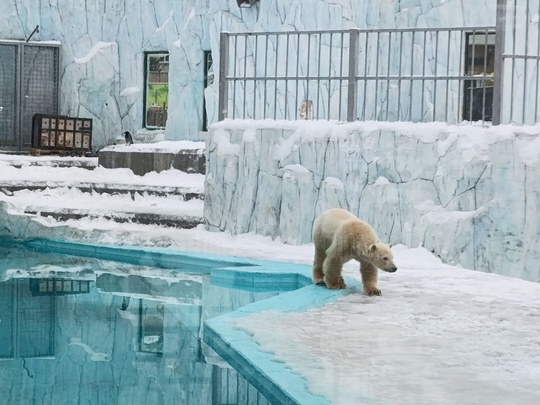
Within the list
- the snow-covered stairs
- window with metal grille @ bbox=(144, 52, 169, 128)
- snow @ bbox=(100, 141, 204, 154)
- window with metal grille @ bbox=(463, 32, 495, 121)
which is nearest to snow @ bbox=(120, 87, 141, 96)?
window with metal grille @ bbox=(144, 52, 169, 128)

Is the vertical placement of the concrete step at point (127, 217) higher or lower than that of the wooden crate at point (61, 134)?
lower

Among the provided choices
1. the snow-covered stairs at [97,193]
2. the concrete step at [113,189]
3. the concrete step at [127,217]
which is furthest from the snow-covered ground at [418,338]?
the concrete step at [113,189]

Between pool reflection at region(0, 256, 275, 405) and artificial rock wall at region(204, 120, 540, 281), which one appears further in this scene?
artificial rock wall at region(204, 120, 540, 281)

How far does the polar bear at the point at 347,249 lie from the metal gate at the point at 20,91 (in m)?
12.6

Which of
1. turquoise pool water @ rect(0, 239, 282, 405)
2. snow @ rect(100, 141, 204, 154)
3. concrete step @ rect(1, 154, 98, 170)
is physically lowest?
turquoise pool water @ rect(0, 239, 282, 405)

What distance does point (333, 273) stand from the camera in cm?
785

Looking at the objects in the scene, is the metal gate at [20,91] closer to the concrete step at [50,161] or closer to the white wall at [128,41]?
the white wall at [128,41]

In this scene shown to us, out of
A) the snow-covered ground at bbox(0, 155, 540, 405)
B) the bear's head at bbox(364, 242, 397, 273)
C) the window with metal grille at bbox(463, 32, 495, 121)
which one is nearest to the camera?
the snow-covered ground at bbox(0, 155, 540, 405)

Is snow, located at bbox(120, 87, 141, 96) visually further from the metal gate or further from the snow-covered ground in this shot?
the snow-covered ground

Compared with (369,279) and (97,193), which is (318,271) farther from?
(97,193)

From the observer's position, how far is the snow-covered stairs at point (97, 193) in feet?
43.2

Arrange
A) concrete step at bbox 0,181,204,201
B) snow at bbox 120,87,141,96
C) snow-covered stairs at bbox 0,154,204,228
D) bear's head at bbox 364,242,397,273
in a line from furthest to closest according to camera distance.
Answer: snow at bbox 120,87,141,96, concrete step at bbox 0,181,204,201, snow-covered stairs at bbox 0,154,204,228, bear's head at bbox 364,242,397,273

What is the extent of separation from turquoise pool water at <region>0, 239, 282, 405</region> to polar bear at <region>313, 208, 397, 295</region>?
1.02m

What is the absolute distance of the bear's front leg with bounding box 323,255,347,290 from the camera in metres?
7.76
